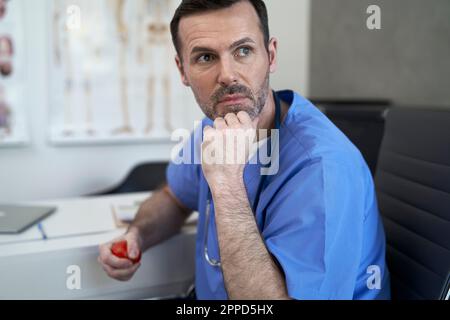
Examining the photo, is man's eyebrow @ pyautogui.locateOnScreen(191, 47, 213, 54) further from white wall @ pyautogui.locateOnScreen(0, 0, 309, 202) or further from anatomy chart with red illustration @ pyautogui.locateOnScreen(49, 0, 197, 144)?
white wall @ pyautogui.locateOnScreen(0, 0, 309, 202)

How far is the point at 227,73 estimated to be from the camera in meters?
0.66

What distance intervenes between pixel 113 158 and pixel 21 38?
1.93 feet

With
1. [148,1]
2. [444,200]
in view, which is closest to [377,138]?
[444,200]

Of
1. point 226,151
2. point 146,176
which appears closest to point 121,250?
point 226,151

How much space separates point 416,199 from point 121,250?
0.56 meters

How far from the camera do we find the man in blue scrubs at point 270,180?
591mm

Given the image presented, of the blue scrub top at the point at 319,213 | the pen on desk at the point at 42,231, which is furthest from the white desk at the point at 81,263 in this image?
the blue scrub top at the point at 319,213

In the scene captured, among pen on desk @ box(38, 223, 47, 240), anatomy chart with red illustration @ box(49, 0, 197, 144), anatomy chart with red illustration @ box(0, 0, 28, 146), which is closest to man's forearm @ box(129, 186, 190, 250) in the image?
pen on desk @ box(38, 223, 47, 240)

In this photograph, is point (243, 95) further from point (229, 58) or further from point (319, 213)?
point (319, 213)

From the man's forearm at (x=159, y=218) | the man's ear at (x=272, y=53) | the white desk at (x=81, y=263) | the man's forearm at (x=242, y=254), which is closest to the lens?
the man's forearm at (x=242, y=254)

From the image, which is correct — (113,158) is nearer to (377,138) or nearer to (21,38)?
(21,38)

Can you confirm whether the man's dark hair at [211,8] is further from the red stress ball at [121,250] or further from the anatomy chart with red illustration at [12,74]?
the anatomy chart with red illustration at [12,74]

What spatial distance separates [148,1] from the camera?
4.80 ft

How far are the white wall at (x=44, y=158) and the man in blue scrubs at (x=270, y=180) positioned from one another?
3.65ft
